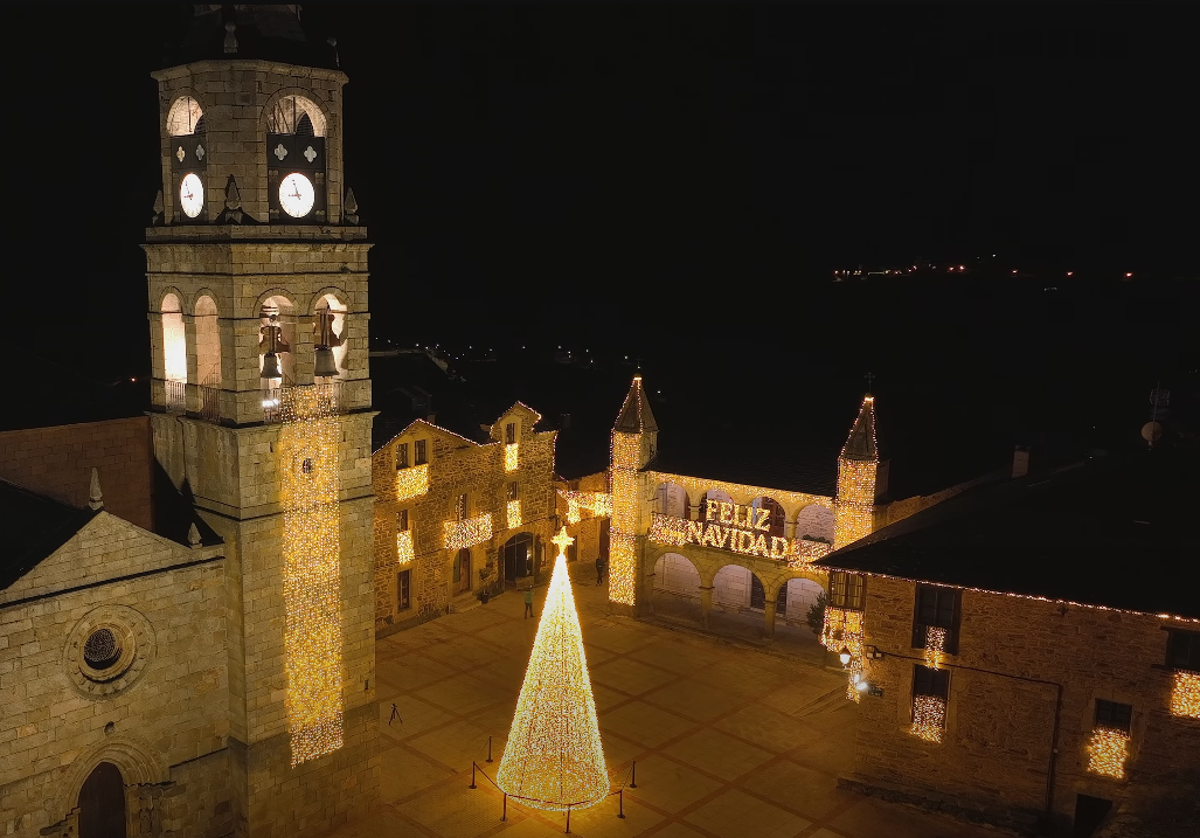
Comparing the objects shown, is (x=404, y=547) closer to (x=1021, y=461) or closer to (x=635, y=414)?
(x=635, y=414)

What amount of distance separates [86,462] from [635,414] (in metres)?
23.3

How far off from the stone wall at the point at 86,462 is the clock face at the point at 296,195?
726 centimetres

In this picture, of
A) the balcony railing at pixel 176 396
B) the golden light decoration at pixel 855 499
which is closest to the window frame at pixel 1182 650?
the golden light decoration at pixel 855 499

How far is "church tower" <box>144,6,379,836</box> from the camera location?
24.9 meters

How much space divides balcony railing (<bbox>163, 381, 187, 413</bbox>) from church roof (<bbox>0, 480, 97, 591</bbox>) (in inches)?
145

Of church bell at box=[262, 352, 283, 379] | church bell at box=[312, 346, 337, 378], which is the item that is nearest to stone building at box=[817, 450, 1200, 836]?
church bell at box=[312, 346, 337, 378]

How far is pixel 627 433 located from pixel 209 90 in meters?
23.8

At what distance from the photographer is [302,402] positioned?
A: 26.3 meters

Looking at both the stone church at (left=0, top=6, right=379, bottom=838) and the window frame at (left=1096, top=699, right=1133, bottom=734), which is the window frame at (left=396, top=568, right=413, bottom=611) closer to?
the stone church at (left=0, top=6, right=379, bottom=838)

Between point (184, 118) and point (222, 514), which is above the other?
point (184, 118)

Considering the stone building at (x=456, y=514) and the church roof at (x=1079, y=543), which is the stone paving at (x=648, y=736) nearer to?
the stone building at (x=456, y=514)

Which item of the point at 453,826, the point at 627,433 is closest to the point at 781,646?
the point at 627,433

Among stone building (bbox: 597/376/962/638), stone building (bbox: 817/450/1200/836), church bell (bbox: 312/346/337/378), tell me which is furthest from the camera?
stone building (bbox: 597/376/962/638)

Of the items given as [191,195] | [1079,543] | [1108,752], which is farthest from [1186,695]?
[191,195]
